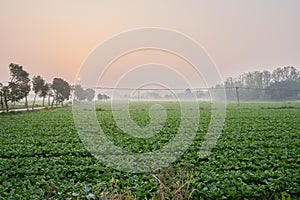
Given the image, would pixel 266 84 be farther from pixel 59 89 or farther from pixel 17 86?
pixel 17 86

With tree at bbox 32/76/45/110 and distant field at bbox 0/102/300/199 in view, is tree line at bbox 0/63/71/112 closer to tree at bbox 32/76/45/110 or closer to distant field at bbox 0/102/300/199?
tree at bbox 32/76/45/110

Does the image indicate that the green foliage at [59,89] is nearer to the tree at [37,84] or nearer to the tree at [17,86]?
the tree at [37,84]

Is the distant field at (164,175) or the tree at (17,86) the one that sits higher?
the tree at (17,86)

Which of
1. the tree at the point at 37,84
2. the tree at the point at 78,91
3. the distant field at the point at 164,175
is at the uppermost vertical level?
the tree at the point at 37,84

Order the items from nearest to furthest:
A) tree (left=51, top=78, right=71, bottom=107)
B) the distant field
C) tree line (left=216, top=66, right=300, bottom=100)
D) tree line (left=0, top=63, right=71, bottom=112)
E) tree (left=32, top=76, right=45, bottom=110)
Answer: the distant field, tree line (left=0, top=63, right=71, bottom=112), tree (left=32, top=76, right=45, bottom=110), tree (left=51, top=78, right=71, bottom=107), tree line (left=216, top=66, right=300, bottom=100)

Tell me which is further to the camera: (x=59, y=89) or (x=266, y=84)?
(x=266, y=84)

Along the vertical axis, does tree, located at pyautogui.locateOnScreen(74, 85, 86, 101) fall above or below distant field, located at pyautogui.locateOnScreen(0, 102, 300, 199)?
above

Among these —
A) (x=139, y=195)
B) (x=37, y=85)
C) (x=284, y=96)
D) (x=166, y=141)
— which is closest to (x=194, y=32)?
(x=166, y=141)

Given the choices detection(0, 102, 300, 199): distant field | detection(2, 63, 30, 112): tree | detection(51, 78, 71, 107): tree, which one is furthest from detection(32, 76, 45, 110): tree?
detection(0, 102, 300, 199): distant field

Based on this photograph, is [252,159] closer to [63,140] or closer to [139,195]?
[139,195]

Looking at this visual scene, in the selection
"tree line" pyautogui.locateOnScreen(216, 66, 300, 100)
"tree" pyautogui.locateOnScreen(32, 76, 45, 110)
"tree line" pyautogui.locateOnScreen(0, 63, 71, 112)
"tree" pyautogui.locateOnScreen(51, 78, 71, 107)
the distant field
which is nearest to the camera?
the distant field

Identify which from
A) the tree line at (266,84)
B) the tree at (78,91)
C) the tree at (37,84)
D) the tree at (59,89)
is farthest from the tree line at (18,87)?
the tree line at (266,84)

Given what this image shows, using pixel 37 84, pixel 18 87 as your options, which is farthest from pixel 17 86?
pixel 37 84

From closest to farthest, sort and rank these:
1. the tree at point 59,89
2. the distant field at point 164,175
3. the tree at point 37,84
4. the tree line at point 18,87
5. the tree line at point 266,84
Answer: the distant field at point 164,175 → the tree line at point 18,87 → the tree at point 37,84 → the tree at point 59,89 → the tree line at point 266,84
